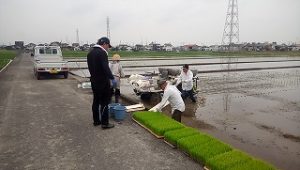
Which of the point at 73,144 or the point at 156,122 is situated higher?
the point at 156,122

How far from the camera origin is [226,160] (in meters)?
5.07

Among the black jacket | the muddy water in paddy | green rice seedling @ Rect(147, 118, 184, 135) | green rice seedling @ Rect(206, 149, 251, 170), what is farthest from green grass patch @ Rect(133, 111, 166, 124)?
green rice seedling @ Rect(206, 149, 251, 170)

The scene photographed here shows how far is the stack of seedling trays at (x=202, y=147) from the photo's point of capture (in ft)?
Result: 16.2

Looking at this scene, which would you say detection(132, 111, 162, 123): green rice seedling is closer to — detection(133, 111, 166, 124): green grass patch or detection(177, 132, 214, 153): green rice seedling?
detection(133, 111, 166, 124): green grass patch

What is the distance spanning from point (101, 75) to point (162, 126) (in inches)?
75.7

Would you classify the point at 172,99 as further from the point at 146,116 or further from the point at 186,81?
the point at 186,81

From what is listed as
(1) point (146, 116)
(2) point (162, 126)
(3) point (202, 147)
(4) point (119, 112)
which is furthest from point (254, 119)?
(3) point (202, 147)

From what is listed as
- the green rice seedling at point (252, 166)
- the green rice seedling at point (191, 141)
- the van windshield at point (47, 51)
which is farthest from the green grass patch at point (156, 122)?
the van windshield at point (47, 51)

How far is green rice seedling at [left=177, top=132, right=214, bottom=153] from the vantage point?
5.80m

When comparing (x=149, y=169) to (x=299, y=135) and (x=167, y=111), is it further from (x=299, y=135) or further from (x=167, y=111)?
(x=167, y=111)

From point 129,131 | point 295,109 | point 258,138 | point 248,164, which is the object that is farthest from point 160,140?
point 295,109

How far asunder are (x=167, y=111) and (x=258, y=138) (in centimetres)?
368

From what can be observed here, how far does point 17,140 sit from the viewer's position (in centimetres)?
664

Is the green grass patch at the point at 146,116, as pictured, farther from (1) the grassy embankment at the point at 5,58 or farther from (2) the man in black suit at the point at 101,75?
(1) the grassy embankment at the point at 5,58
